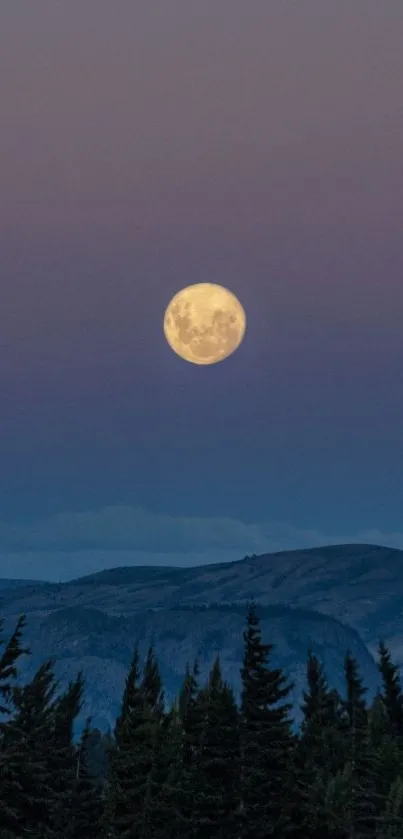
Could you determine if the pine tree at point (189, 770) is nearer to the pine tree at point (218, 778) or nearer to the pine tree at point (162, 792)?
the pine tree at point (162, 792)

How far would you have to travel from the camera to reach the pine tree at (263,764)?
47.1 m

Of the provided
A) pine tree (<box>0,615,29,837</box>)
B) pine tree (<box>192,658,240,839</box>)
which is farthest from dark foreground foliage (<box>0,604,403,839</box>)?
pine tree (<box>0,615,29,837</box>)

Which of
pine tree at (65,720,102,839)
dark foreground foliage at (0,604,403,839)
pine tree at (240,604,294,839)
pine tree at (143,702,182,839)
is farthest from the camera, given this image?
pine tree at (65,720,102,839)

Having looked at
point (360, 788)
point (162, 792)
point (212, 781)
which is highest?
point (360, 788)

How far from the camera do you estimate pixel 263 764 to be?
4809 cm

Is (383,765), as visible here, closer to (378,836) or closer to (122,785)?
(378,836)

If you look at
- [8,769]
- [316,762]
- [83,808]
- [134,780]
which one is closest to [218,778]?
[134,780]

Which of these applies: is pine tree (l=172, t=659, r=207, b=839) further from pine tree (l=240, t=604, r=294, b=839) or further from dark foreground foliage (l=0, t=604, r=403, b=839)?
pine tree (l=240, t=604, r=294, b=839)

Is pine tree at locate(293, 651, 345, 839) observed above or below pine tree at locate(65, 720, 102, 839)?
above

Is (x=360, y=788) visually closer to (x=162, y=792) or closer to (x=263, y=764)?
(x=263, y=764)

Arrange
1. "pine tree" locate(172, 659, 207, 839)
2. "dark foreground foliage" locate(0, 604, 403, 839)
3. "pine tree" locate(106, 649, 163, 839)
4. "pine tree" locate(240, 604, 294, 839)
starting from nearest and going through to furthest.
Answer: "pine tree" locate(240, 604, 294, 839), "dark foreground foliage" locate(0, 604, 403, 839), "pine tree" locate(106, 649, 163, 839), "pine tree" locate(172, 659, 207, 839)

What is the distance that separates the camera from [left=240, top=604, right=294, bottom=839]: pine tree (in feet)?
155

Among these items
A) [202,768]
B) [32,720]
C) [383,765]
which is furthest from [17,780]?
[383,765]

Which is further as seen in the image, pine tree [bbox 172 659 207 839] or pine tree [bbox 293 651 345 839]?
pine tree [bbox 172 659 207 839]
